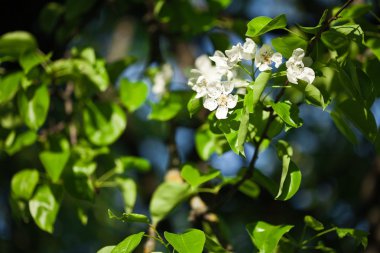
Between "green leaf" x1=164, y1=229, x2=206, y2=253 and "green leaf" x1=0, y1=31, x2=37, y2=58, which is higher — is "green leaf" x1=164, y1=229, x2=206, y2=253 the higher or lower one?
the lower one

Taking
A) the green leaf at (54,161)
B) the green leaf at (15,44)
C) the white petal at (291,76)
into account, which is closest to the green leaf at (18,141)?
the green leaf at (54,161)

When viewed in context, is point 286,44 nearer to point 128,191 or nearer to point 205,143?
point 205,143

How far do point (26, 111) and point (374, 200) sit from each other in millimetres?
1533

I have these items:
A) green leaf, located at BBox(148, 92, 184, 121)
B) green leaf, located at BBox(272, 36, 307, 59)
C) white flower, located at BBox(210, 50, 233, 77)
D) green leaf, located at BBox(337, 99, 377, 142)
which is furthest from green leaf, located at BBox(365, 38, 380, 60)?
green leaf, located at BBox(148, 92, 184, 121)

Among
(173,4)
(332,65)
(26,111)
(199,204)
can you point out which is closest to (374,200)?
(199,204)

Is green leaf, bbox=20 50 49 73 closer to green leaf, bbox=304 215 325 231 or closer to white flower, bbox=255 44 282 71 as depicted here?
white flower, bbox=255 44 282 71

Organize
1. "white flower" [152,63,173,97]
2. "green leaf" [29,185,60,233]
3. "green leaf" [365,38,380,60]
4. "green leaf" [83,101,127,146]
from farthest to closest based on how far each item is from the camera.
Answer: "white flower" [152,63,173,97]
"green leaf" [83,101,127,146]
"green leaf" [29,185,60,233]
"green leaf" [365,38,380,60]

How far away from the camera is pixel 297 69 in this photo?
97cm

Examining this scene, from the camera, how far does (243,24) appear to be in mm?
1695

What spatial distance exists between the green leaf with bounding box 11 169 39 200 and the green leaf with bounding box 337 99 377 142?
795mm

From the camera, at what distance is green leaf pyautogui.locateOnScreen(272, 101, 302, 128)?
969 millimetres

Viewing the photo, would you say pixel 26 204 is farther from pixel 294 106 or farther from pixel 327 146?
pixel 327 146

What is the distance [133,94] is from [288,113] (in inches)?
27.3

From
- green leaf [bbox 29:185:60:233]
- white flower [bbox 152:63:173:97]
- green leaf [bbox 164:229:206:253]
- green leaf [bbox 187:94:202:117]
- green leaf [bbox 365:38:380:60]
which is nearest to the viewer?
green leaf [bbox 164:229:206:253]
